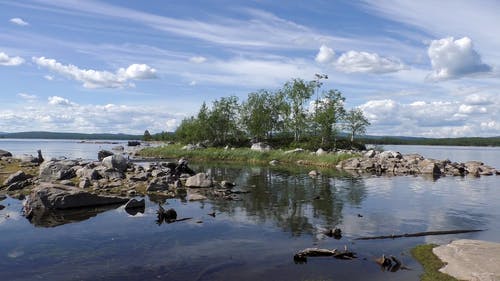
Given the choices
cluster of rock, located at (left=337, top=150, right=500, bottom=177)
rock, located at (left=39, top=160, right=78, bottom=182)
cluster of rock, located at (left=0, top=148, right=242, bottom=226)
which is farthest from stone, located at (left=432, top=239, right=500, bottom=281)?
cluster of rock, located at (left=337, top=150, right=500, bottom=177)

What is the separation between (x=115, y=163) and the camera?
51.5m

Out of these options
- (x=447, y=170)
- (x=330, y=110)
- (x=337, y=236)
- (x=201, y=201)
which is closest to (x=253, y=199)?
(x=201, y=201)

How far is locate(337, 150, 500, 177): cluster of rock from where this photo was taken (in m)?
75.4

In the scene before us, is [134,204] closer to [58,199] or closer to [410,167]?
[58,199]

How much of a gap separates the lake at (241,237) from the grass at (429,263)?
0.43 m

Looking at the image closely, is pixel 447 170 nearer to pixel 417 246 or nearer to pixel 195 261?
pixel 417 246

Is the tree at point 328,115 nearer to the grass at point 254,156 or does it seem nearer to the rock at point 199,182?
the grass at point 254,156

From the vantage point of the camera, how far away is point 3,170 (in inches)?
2178

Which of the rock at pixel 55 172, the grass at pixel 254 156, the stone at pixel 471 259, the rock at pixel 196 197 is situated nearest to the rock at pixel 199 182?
the rock at pixel 196 197

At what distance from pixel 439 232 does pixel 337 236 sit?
Result: 7.02 metres

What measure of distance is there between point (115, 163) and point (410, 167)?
5085 centimetres

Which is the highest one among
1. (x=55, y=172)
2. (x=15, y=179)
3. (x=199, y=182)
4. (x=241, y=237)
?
(x=55, y=172)

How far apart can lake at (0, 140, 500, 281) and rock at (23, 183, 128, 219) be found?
1274 mm

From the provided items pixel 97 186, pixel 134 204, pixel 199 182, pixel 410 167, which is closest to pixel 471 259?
pixel 134 204
